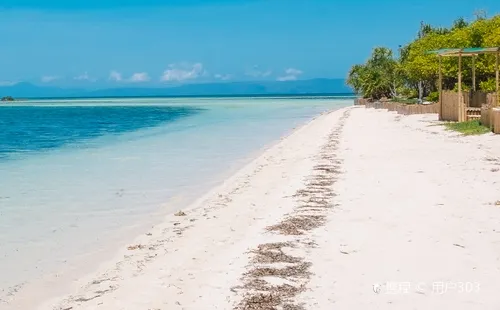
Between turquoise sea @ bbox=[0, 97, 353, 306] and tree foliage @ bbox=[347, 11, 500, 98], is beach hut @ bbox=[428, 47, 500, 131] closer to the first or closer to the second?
tree foliage @ bbox=[347, 11, 500, 98]

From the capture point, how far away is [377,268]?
5910 millimetres

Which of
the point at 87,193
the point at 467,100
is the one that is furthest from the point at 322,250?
the point at 467,100

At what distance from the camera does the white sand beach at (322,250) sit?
5270mm

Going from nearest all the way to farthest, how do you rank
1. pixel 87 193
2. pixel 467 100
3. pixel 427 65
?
pixel 87 193, pixel 467 100, pixel 427 65

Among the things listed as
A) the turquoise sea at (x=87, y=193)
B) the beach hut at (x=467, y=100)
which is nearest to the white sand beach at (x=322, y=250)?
the turquoise sea at (x=87, y=193)

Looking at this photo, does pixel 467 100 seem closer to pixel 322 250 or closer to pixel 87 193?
pixel 87 193

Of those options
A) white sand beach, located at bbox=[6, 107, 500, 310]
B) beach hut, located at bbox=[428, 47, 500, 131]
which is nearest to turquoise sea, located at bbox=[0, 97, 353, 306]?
white sand beach, located at bbox=[6, 107, 500, 310]

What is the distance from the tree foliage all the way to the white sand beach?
18.0 meters

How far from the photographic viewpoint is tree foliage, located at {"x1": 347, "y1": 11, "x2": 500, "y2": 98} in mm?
33219

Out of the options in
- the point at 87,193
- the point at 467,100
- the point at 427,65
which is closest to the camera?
the point at 87,193

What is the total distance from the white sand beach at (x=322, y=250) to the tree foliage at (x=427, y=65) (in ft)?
59.1

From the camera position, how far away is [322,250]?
21.8 feet

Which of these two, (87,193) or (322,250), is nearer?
(322,250)

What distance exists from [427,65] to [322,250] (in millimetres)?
35278
